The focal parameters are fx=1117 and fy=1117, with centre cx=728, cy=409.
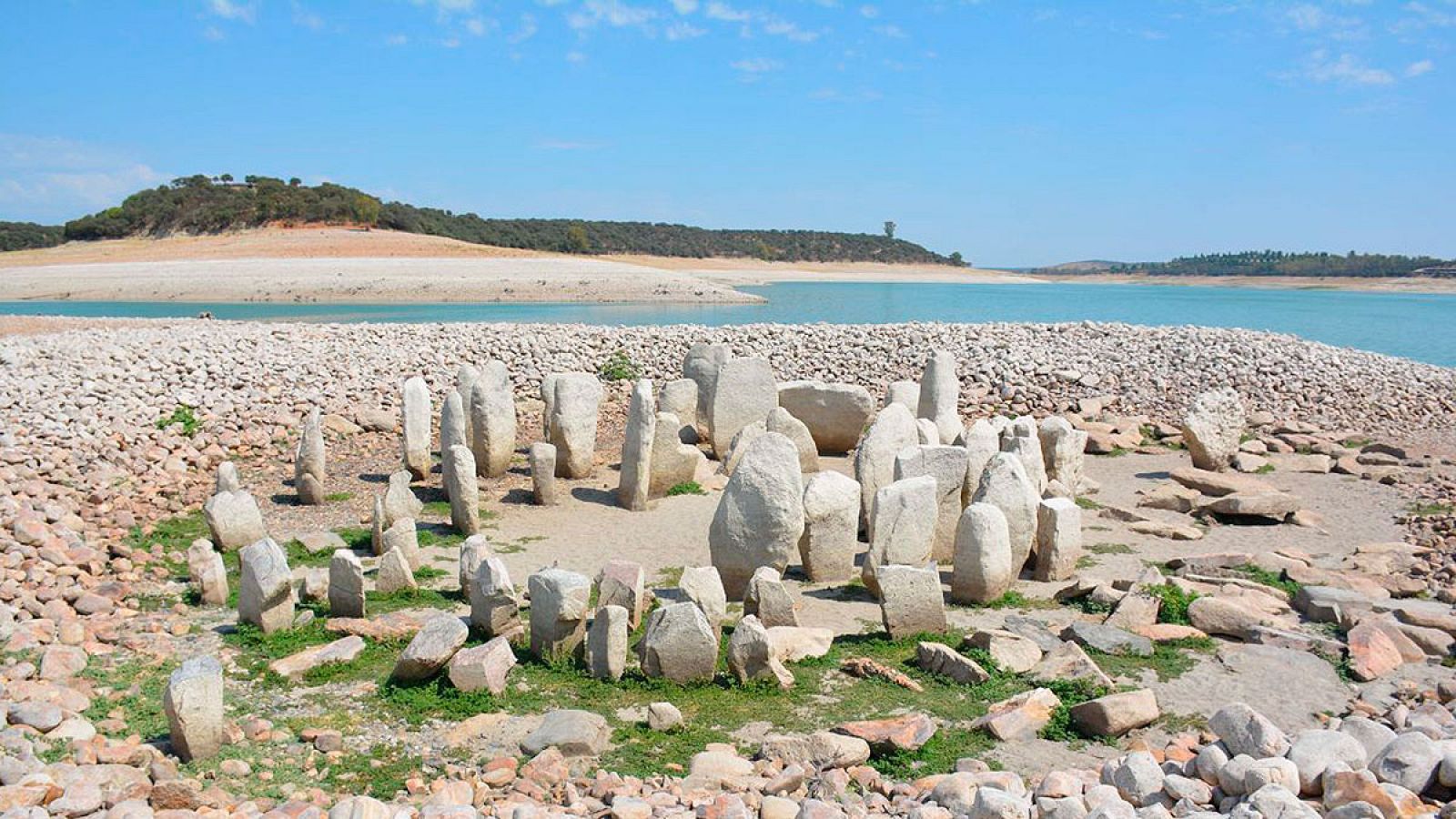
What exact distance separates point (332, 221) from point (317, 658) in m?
67.6

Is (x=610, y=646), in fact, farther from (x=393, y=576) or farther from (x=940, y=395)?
(x=940, y=395)

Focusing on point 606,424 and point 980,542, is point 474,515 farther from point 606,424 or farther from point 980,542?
point 606,424

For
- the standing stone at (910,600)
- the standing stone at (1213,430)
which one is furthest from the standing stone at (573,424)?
the standing stone at (1213,430)

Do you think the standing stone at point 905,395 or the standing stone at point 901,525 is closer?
the standing stone at point 901,525

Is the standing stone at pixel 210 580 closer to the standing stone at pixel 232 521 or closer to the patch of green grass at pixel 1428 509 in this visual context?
the standing stone at pixel 232 521

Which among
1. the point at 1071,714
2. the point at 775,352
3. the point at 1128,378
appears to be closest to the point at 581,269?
the point at 775,352

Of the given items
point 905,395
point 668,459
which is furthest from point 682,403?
point 668,459

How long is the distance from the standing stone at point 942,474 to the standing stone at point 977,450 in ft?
1.81

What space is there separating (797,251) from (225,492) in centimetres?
9813

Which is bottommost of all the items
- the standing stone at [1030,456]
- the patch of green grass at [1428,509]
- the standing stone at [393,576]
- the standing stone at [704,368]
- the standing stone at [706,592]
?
the patch of green grass at [1428,509]

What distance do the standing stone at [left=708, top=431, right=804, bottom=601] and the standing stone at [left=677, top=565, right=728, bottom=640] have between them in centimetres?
134

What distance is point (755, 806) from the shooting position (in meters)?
5.54

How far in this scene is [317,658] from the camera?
7.47 m

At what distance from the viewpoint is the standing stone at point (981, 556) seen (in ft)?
29.8
